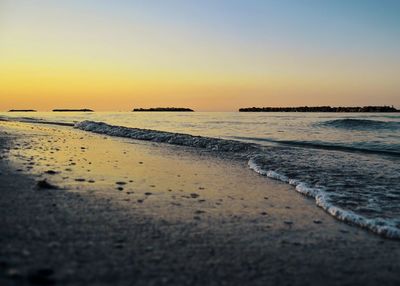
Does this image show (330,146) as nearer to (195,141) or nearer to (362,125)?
(195,141)

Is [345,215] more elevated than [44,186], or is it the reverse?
[44,186]

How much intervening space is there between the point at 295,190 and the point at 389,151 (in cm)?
1053

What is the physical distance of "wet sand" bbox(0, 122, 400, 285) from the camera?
12.0 feet

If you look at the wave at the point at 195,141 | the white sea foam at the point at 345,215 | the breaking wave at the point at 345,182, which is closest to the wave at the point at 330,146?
the breaking wave at the point at 345,182

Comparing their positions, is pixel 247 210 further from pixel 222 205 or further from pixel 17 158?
pixel 17 158

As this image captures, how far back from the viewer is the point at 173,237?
475cm

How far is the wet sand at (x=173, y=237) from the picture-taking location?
366cm

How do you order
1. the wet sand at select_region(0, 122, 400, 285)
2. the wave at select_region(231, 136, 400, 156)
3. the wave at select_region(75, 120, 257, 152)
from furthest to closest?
the wave at select_region(75, 120, 257, 152) < the wave at select_region(231, 136, 400, 156) < the wet sand at select_region(0, 122, 400, 285)

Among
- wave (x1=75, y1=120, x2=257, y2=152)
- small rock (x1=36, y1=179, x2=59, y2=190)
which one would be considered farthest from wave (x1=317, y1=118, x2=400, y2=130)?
small rock (x1=36, y1=179, x2=59, y2=190)

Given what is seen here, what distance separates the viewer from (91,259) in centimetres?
382

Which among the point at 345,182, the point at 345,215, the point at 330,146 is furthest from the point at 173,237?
the point at 330,146

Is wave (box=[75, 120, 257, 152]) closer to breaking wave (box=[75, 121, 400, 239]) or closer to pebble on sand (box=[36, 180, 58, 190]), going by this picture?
breaking wave (box=[75, 121, 400, 239])

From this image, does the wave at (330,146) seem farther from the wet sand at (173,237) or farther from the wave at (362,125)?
the wave at (362,125)

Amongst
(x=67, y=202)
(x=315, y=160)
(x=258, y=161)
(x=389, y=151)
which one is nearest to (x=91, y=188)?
(x=67, y=202)
